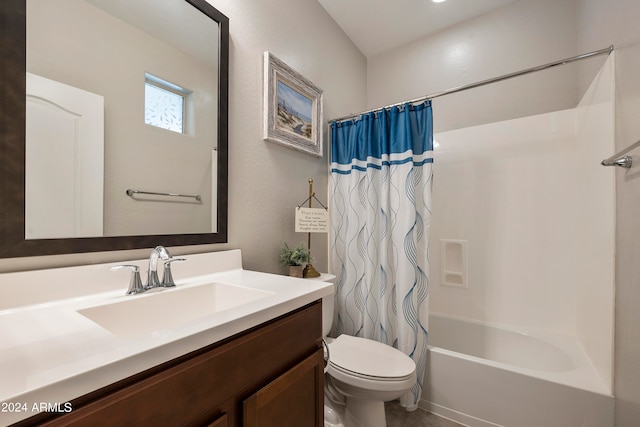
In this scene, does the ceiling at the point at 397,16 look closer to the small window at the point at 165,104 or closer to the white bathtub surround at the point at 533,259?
the white bathtub surround at the point at 533,259

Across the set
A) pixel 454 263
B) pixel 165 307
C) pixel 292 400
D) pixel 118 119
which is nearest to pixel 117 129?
pixel 118 119

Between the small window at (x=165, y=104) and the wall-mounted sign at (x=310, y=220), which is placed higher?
the small window at (x=165, y=104)

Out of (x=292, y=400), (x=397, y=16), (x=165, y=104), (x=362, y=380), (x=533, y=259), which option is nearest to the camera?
(x=292, y=400)

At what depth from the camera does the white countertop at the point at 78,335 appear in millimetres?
364

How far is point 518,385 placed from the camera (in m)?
1.36

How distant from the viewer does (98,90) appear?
0.87 metres

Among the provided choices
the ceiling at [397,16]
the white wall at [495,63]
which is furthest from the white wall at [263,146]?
the white wall at [495,63]

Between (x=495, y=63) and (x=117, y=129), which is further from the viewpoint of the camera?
(x=495, y=63)

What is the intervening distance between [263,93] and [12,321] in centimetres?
127

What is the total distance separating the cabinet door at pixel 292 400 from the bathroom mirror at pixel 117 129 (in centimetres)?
66

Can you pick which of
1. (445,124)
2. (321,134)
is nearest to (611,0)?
(445,124)

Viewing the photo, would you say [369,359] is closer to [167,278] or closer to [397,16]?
[167,278]

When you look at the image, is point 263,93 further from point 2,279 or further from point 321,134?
point 2,279

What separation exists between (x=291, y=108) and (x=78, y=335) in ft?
4.72
